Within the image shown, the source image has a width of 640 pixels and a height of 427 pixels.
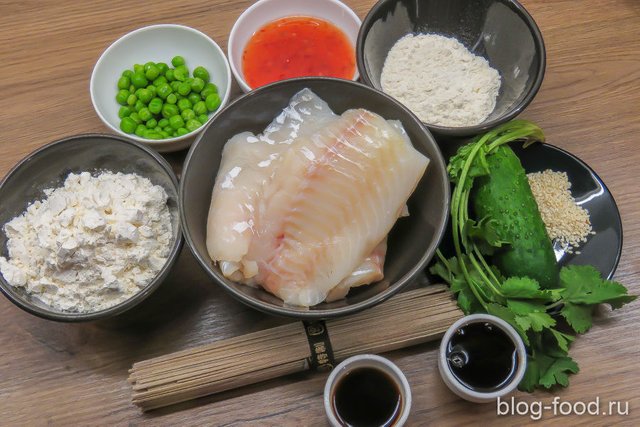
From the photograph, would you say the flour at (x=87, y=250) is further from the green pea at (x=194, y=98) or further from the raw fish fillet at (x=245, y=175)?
the green pea at (x=194, y=98)

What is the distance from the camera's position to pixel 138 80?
2.02 metres

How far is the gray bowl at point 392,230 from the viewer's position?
4.72 feet

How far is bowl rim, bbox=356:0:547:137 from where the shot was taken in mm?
1750

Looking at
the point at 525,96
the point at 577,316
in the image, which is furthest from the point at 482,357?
the point at 525,96

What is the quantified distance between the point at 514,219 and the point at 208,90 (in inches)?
43.7

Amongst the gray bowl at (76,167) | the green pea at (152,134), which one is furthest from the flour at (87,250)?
the green pea at (152,134)

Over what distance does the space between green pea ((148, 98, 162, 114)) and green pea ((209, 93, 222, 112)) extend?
164mm

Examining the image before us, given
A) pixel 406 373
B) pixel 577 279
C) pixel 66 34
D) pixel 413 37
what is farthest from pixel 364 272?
pixel 66 34

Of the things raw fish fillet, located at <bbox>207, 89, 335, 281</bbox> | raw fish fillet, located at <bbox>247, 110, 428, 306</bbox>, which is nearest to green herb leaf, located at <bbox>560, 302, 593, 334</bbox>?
raw fish fillet, located at <bbox>247, 110, 428, 306</bbox>

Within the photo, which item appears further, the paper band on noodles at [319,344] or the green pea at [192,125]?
the green pea at [192,125]

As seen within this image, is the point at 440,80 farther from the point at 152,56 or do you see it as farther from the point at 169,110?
the point at 152,56

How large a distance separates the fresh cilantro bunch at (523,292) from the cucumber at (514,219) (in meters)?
0.03

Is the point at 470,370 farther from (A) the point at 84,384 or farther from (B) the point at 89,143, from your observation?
(B) the point at 89,143

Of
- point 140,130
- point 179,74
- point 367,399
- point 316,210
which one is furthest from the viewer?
point 179,74
